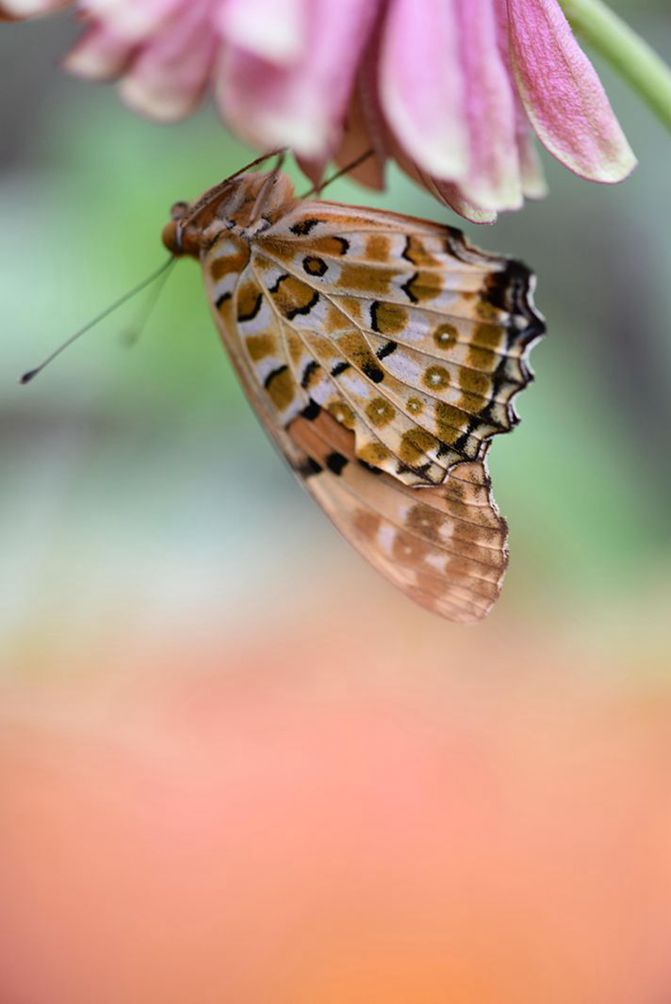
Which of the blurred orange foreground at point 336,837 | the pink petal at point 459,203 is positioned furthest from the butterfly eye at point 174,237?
the blurred orange foreground at point 336,837

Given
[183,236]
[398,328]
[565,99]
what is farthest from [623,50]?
[183,236]

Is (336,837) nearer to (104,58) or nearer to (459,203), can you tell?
(459,203)

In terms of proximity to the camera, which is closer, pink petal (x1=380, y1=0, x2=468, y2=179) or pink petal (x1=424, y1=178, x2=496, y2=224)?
pink petal (x1=380, y1=0, x2=468, y2=179)

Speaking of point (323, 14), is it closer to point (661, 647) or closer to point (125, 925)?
point (125, 925)

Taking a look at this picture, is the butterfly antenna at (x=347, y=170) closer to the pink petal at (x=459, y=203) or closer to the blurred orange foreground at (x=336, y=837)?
the pink petal at (x=459, y=203)

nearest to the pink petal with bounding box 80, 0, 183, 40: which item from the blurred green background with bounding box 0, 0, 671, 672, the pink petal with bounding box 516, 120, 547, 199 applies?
the pink petal with bounding box 516, 120, 547, 199

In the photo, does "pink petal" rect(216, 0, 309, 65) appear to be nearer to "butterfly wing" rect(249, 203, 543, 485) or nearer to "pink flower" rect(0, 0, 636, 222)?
"pink flower" rect(0, 0, 636, 222)
